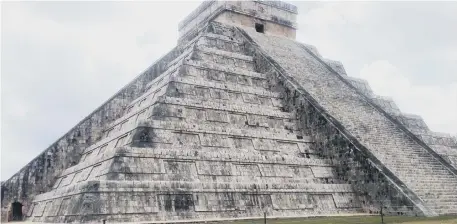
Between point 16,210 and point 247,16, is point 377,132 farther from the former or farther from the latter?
point 16,210

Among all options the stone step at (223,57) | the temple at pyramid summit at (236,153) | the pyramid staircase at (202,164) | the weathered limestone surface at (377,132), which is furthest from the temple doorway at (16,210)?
the weathered limestone surface at (377,132)

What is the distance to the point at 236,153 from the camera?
48.1 ft

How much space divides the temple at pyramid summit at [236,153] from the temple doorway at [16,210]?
0.05m

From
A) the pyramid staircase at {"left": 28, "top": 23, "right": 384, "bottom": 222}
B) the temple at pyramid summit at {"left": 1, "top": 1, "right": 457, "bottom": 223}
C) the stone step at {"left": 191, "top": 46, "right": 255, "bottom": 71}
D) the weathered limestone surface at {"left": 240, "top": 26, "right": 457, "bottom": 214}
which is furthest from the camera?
the stone step at {"left": 191, "top": 46, "right": 255, "bottom": 71}

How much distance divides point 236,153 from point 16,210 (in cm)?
812

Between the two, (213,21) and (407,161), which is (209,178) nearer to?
(407,161)

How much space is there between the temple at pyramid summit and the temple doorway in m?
0.05

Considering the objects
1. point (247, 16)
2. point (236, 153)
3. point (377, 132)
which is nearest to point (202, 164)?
point (236, 153)

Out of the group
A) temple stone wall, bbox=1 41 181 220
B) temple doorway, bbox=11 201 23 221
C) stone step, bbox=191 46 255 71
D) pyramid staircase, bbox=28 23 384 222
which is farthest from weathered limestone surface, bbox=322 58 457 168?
temple doorway, bbox=11 201 23 221

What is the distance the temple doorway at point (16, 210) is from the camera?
54.7 ft

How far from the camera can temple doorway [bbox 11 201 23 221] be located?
54.7 feet

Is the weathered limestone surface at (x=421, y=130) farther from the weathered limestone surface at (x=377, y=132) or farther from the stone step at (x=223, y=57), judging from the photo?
the stone step at (x=223, y=57)

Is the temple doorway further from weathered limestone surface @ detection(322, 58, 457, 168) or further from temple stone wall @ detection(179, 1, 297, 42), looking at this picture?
weathered limestone surface @ detection(322, 58, 457, 168)

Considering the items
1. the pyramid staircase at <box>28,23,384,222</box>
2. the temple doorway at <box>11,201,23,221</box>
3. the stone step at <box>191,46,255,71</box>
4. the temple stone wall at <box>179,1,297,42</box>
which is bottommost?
the temple doorway at <box>11,201,23,221</box>
